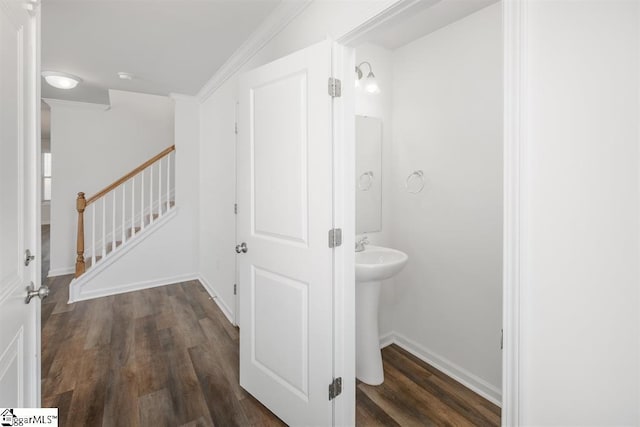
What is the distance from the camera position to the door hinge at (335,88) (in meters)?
1.47

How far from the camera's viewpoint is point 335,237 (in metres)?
1.51

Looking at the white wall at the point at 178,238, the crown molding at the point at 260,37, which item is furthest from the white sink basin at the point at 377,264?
the white wall at the point at 178,238

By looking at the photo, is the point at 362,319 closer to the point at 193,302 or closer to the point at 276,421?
the point at 276,421

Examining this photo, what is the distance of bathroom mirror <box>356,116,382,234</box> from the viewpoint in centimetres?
241

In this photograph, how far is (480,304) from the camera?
80.3 inches

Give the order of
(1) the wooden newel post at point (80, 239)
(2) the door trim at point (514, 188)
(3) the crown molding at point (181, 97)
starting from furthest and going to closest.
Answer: (3) the crown molding at point (181, 97) < (1) the wooden newel post at point (80, 239) < (2) the door trim at point (514, 188)

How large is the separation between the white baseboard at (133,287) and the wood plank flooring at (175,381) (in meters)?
0.44

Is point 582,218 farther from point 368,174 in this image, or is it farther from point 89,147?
point 89,147

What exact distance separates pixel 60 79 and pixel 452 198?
396 centimetres

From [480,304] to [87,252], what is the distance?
198 inches

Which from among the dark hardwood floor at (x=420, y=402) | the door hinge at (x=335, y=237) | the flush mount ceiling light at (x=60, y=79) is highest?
the flush mount ceiling light at (x=60, y=79)

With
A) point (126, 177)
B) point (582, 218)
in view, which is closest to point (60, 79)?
point (126, 177)

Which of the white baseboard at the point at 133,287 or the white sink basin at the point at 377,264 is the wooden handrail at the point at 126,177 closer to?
the white baseboard at the point at 133,287

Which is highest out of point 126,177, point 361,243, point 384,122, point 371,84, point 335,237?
point 371,84
